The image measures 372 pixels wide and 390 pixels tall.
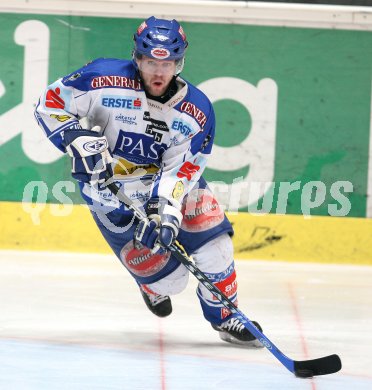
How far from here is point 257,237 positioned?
19.8 feet

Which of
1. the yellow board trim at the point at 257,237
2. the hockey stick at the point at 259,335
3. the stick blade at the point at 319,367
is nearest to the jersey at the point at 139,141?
the hockey stick at the point at 259,335

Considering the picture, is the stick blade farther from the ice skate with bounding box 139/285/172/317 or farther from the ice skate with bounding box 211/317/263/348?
the ice skate with bounding box 139/285/172/317

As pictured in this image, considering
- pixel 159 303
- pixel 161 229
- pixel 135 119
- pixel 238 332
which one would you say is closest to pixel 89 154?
pixel 135 119

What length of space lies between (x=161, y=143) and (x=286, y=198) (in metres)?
2.08

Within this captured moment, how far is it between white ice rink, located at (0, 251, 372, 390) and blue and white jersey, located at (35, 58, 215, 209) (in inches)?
22.7

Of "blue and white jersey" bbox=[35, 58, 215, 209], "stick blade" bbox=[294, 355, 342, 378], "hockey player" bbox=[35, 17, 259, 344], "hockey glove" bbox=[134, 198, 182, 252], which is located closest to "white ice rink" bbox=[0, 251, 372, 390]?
"stick blade" bbox=[294, 355, 342, 378]

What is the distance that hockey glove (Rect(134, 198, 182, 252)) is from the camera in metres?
3.93

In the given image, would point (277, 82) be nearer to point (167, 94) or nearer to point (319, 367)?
point (167, 94)

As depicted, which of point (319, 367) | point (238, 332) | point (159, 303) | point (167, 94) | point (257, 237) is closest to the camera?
point (319, 367)

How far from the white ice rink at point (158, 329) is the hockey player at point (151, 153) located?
247 mm

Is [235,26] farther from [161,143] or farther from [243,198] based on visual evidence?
[161,143]

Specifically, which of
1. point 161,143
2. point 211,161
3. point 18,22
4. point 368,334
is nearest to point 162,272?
point 161,143

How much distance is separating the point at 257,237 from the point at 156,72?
88.5 inches

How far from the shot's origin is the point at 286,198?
607 centimetres
